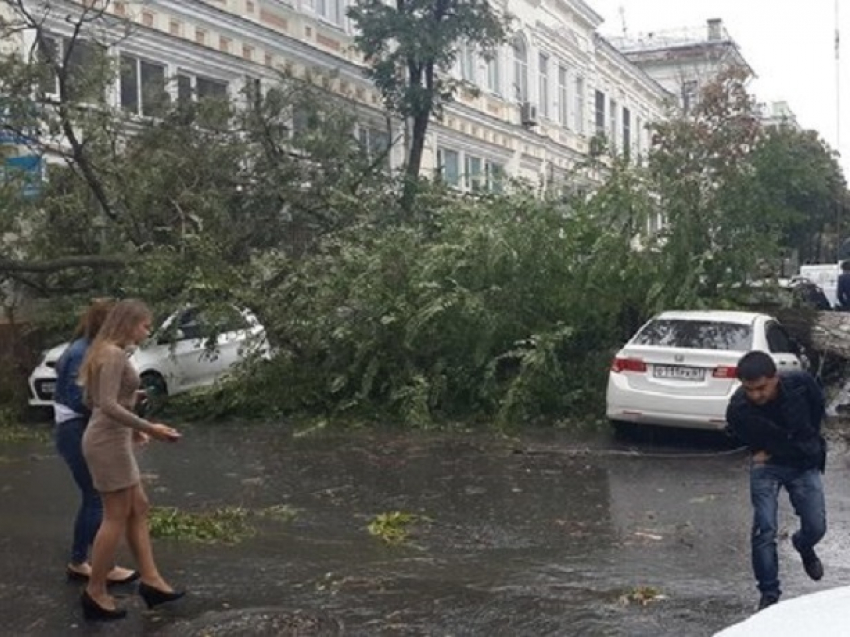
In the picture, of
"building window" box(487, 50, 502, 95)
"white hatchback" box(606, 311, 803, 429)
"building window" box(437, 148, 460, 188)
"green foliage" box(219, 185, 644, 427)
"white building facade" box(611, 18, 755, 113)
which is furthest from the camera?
"white building facade" box(611, 18, 755, 113)

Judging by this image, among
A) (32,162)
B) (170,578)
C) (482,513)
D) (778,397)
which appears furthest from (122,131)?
(778,397)

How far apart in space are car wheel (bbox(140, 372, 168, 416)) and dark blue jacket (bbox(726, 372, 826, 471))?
10.5 meters

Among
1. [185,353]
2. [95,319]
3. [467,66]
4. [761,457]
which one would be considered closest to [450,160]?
[467,66]

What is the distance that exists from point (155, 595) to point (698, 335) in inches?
329

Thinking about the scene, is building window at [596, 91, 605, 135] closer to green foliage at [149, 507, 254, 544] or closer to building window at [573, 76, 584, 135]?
building window at [573, 76, 584, 135]

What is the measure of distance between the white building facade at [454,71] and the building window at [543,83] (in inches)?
1.9

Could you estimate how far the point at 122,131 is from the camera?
1655 cm

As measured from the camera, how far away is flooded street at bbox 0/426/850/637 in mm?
6848

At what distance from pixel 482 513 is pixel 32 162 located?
9.19 m

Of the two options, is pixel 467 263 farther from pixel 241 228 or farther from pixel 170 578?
pixel 170 578

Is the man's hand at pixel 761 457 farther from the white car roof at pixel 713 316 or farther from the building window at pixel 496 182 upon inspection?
the building window at pixel 496 182

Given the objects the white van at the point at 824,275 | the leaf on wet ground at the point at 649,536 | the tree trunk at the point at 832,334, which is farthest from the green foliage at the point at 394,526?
the white van at the point at 824,275

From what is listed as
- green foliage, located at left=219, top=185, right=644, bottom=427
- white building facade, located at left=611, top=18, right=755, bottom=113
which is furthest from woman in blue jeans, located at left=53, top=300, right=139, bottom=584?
white building facade, located at left=611, top=18, right=755, bottom=113

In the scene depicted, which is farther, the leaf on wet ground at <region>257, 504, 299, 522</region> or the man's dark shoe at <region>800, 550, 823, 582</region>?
the leaf on wet ground at <region>257, 504, 299, 522</region>
